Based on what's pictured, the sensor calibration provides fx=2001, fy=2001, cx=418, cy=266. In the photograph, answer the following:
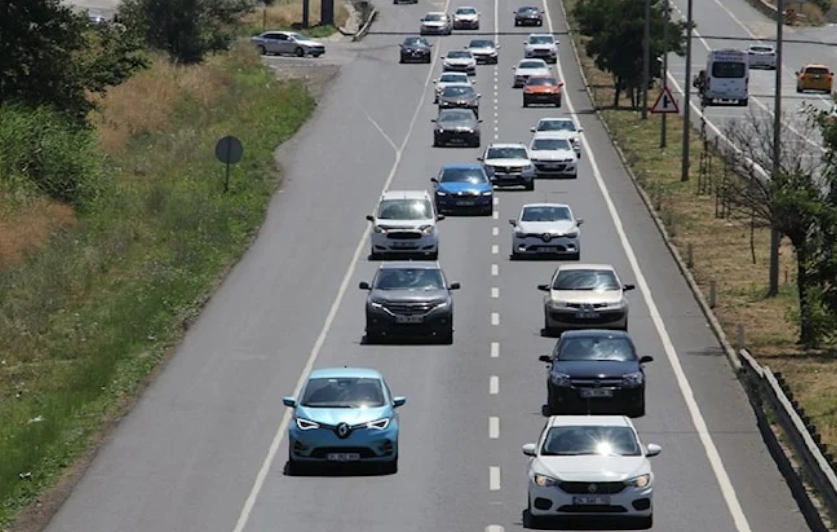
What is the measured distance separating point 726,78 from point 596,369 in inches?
2438

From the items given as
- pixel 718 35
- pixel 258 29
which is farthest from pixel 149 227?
pixel 718 35

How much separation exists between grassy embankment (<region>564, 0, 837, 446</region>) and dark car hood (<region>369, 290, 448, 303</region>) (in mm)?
5992

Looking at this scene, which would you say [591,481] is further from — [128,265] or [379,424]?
[128,265]

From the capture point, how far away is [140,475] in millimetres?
29031

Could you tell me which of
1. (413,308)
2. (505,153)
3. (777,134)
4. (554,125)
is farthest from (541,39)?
(413,308)

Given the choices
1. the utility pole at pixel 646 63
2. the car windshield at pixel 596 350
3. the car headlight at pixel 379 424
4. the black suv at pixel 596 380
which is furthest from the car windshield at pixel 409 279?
the utility pole at pixel 646 63

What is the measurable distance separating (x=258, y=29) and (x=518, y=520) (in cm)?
9641

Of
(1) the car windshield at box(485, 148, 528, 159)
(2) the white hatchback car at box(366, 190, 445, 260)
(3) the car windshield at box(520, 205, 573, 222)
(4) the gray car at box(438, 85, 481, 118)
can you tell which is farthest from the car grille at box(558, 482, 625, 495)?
(4) the gray car at box(438, 85, 481, 118)

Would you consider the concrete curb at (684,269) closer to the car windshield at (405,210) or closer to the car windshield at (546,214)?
the car windshield at (546,214)

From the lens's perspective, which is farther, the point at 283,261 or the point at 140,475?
the point at 283,261

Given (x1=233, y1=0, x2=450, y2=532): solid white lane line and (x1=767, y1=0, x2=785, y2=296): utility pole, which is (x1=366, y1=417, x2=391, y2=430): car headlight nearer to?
(x1=233, y1=0, x2=450, y2=532): solid white lane line

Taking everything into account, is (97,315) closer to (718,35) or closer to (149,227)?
(149,227)

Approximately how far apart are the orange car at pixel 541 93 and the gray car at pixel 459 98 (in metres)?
4.27

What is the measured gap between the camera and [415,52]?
342 feet
